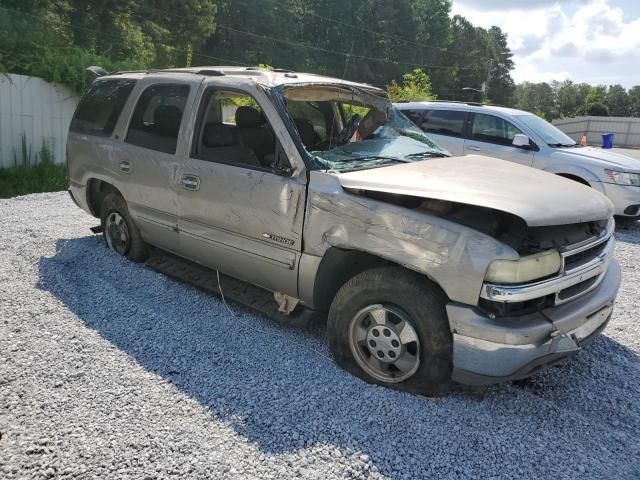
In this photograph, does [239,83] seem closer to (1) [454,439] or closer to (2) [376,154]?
(2) [376,154]

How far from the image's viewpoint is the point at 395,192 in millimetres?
3014

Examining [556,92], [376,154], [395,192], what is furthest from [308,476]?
[556,92]

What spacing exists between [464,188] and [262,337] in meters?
1.91

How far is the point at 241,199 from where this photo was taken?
3832mm

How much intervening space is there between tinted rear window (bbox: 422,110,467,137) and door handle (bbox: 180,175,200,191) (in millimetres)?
5950

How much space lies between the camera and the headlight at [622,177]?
7.73 meters

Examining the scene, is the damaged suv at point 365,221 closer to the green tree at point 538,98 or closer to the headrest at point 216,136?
the headrest at point 216,136

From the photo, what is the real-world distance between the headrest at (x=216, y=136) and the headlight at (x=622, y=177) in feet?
20.8

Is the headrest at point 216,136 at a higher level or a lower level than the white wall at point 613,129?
lower

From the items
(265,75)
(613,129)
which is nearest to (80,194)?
(265,75)

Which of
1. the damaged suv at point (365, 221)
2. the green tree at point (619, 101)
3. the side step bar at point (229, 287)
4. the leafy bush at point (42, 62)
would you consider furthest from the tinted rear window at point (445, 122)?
the green tree at point (619, 101)

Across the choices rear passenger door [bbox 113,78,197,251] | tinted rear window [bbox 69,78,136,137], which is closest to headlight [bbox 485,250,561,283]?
rear passenger door [bbox 113,78,197,251]

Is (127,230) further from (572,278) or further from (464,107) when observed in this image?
(464,107)

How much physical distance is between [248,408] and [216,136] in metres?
2.29
